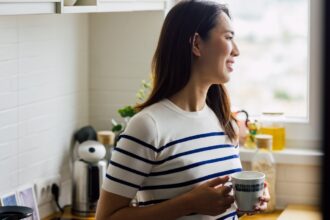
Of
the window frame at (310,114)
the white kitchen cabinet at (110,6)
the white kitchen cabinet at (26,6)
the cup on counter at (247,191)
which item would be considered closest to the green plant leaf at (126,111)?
the white kitchen cabinet at (110,6)

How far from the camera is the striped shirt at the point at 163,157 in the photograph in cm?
126

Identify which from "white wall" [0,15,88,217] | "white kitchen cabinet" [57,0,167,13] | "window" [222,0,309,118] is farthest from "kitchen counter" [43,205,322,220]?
"white kitchen cabinet" [57,0,167,13]

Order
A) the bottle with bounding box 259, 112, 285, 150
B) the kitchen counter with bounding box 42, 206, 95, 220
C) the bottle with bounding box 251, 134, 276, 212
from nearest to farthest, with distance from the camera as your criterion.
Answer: the kitchen counter with bounding box 42, 206, 95, 220 < the bottle with bounding box 251, 134, 276, 212 < the bottle with bounding box 259, 112, 285, 150

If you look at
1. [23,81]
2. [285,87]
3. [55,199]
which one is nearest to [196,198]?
[23,81]

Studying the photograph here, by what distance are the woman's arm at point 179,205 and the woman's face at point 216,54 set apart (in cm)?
26

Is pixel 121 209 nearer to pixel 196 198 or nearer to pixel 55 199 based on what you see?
pixel 196 198

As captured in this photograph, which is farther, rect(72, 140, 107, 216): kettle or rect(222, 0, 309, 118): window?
rect(222, 0, 309, 118): window

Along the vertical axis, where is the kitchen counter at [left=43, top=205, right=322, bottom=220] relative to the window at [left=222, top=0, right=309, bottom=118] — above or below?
below

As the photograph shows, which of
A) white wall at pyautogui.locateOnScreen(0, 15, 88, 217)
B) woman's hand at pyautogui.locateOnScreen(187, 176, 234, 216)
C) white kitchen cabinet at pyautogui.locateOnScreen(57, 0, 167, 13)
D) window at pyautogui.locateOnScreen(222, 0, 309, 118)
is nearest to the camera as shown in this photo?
woman's hand at pyautogui.locateOnScreen(187, 176, 234, 216)

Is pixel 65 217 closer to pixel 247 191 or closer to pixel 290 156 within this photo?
pixel 290 156

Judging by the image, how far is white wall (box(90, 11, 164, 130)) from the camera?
8.00ft

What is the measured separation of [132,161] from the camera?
1.25 m

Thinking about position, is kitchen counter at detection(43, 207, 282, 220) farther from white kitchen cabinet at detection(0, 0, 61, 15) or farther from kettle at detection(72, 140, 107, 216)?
white kitchen cabinet at detection(0, 0, 61, 15)

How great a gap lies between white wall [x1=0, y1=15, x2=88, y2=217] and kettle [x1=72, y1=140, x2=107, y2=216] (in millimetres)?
105
